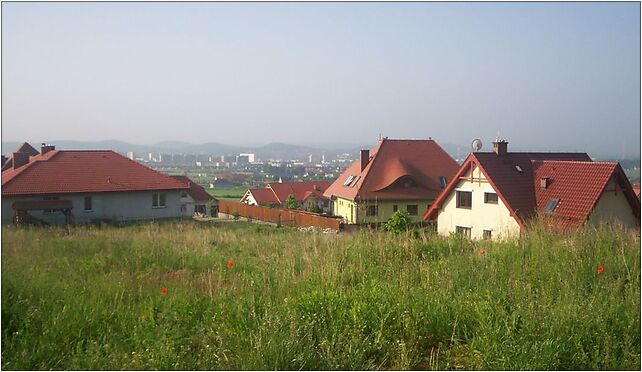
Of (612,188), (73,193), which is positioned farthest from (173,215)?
(612,188)

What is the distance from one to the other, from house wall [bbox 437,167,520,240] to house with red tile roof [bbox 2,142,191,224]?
35.1ft

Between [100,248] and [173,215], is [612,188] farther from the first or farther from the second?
[100,248]

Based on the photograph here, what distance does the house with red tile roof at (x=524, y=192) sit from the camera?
1830 centimetres

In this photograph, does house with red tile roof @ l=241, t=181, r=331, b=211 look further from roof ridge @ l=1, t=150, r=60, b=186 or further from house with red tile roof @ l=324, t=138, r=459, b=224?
roof ridge @ l=1, t=150, r=60, b=186

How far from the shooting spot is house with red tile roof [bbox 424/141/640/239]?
60.0 feet

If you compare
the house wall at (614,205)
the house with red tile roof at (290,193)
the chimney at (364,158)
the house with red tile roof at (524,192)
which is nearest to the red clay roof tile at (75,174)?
the house with red tile roof at (290,193)

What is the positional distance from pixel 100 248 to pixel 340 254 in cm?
288

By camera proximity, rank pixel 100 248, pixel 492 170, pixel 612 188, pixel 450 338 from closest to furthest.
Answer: pixel 450 338, pixel 100 248, pixel 612 188, pixel 492 170

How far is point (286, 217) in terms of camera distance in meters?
21.4

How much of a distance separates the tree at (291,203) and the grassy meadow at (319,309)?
54.4 feet

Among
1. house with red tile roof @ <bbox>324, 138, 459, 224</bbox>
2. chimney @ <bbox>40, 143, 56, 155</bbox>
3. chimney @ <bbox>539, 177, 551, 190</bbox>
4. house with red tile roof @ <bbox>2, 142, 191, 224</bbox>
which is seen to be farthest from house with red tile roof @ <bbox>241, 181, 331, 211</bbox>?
chimney @ <bbox>539, 177, 551, 190</bbox>

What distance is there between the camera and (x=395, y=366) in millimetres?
3861

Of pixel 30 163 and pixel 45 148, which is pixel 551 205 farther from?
pixel 30 163

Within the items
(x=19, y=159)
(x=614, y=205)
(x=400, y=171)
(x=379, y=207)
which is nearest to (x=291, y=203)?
(x=379, y=207)
